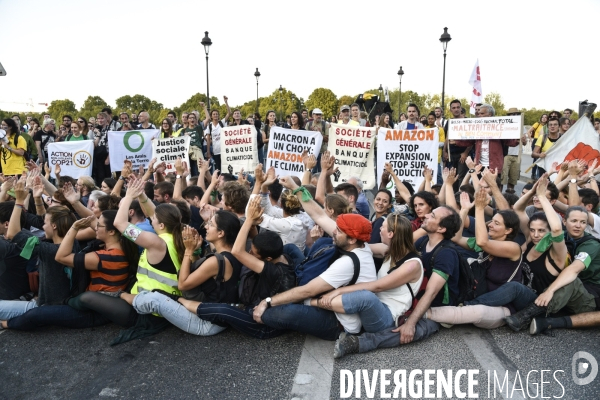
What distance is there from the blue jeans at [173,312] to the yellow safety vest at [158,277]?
0.43ft

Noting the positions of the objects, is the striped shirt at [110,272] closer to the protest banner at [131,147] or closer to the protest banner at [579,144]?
the protest banner at [131,147]

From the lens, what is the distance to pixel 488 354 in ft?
13.6

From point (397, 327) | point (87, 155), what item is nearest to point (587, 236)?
point (397, 327)

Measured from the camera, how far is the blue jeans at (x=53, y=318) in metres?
4.66

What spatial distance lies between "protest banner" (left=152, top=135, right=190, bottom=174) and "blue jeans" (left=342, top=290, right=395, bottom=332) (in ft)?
23.1

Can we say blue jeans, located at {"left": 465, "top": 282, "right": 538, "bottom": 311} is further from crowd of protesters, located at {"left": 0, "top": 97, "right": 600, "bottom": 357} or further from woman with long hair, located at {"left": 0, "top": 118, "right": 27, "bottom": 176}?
woman with long hair, located at {"left": 0, "top": 118, "right": 27, "bottom": 176}

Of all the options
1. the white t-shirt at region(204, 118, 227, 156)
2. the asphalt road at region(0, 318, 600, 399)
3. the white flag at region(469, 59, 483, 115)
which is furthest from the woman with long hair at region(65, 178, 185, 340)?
the white flag at region(469, 59, 483, 115)

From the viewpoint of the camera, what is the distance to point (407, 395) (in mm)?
3598

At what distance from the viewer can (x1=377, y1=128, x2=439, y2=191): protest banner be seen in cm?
877

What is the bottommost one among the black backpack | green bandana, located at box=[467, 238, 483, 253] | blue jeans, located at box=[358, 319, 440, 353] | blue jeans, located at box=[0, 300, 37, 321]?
blue jeans, located at box=[358, 319, 440, 353]

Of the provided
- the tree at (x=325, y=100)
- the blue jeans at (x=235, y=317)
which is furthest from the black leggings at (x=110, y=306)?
the tree at (x=325, y=100)

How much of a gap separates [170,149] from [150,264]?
6286mm

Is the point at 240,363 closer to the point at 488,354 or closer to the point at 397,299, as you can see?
the point at 397,299

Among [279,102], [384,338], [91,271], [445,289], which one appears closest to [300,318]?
[384,338]
